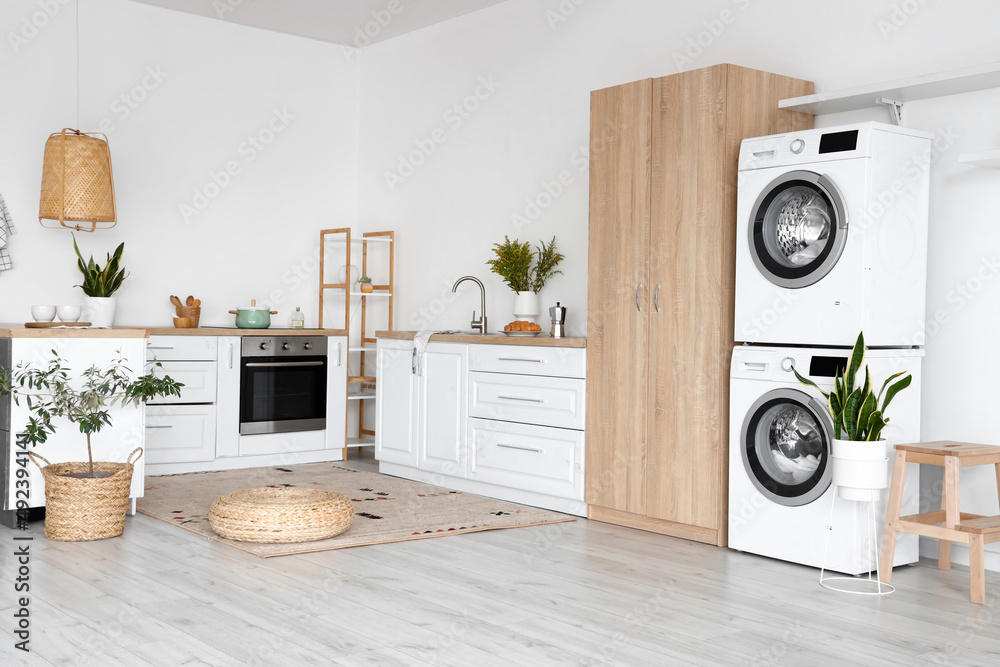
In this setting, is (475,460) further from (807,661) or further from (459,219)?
(807,661)

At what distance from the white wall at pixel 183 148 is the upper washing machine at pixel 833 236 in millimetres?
3851

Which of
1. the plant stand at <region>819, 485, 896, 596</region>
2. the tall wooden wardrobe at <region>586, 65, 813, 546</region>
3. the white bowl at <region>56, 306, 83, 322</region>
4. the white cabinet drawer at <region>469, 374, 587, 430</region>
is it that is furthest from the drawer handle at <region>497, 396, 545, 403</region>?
the white bowl at <region>56, 306, 83, 322</region>

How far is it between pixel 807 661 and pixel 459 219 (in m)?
4.16

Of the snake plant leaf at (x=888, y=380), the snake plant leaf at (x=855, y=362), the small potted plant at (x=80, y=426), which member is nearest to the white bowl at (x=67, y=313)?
the small potted plant at (x=80, y=426)

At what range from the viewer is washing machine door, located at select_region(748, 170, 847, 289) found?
11.9 ft

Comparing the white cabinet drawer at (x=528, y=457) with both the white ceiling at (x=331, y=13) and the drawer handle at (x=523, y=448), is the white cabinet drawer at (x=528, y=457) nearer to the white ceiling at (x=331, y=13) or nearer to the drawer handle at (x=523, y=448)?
the drawer handle at (x=523, y=448)

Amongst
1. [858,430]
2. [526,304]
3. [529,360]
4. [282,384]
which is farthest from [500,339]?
[858,430]

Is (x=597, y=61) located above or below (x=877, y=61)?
above

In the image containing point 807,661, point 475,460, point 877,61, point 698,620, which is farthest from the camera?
point 475,460

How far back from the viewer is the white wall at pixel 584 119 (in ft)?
12.3

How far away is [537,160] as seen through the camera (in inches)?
225

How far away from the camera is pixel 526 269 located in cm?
556

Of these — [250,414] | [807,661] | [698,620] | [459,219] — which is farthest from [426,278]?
[807,661]

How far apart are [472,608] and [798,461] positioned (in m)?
1.46
